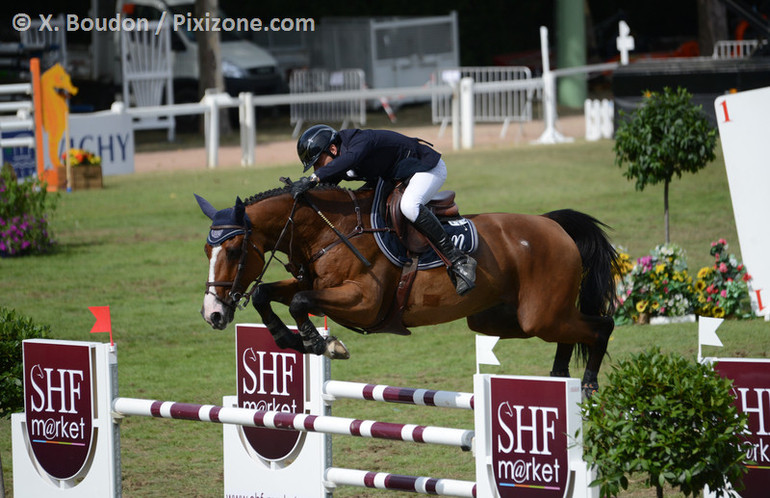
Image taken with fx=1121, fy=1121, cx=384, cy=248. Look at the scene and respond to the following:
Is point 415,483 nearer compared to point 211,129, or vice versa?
point 415,483

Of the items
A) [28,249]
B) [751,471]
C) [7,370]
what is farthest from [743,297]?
[28,249]

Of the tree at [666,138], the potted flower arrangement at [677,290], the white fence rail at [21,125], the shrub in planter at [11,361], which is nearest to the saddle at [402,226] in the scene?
the shrub in planter at [11,361]

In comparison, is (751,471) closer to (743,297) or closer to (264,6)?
(743,297)

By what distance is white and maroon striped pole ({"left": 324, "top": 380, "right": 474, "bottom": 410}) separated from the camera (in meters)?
4.96

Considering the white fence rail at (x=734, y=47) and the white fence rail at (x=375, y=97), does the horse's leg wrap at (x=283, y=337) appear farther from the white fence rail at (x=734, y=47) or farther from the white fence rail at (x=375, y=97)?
the white fence rail at (x=734, y=47)

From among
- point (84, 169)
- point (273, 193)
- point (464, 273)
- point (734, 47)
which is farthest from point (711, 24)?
point (273, 193)

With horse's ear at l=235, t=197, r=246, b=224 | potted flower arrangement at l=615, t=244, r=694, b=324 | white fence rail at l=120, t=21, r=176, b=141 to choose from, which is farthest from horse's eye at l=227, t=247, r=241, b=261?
white fence rail at l=120, t=21, r=176, b=141

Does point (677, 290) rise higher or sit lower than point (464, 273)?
lower

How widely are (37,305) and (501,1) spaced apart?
83.8 ft

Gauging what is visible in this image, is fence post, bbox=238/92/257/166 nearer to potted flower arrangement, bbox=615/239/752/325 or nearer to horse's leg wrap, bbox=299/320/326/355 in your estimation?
potted flower arrangement, bbox=615/239/752/325

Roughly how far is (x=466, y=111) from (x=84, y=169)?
6.88m

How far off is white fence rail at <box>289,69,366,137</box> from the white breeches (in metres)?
16.4

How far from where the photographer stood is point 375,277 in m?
5.65

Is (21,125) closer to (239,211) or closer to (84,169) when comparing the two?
(84,169)
